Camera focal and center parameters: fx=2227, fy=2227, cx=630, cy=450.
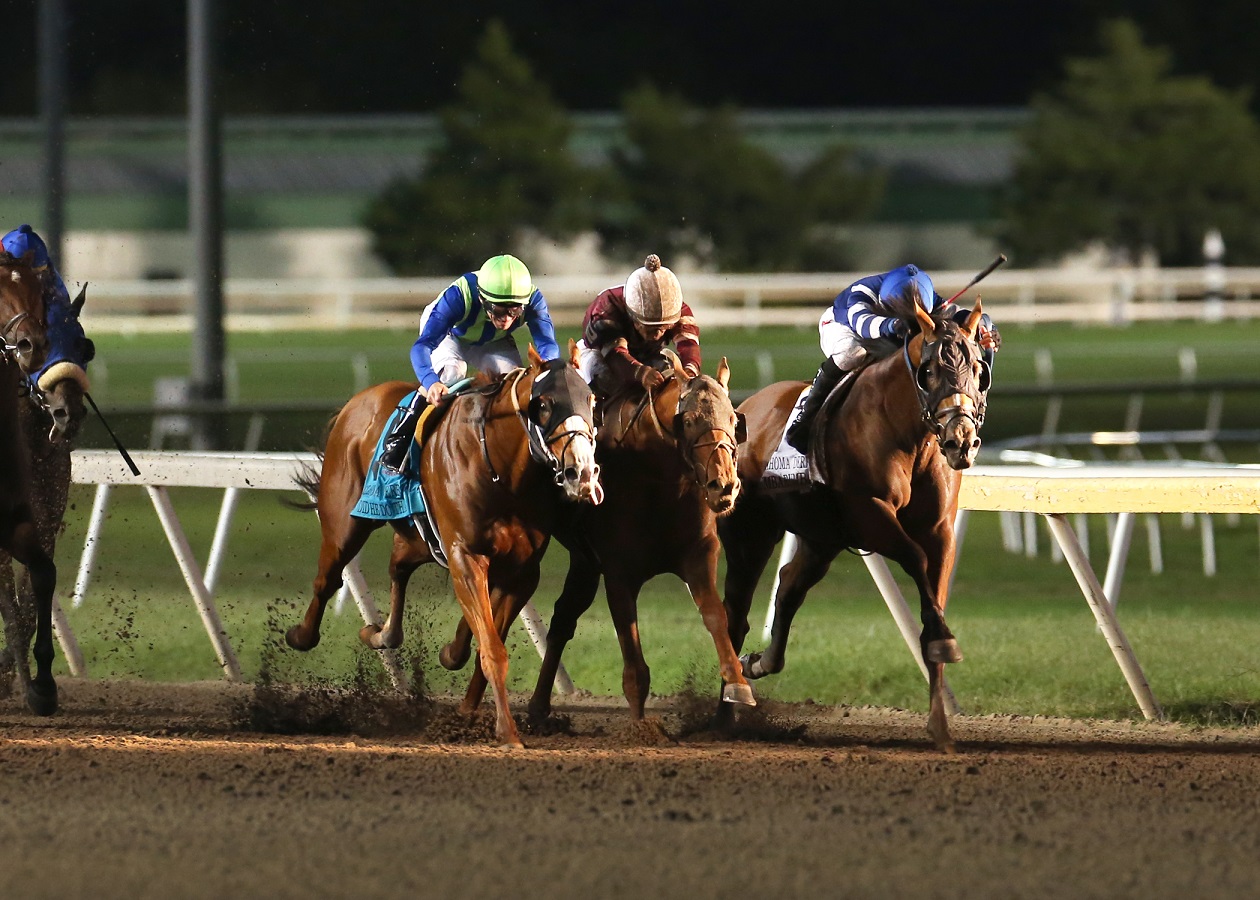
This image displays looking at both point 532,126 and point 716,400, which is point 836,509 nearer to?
point 716,400

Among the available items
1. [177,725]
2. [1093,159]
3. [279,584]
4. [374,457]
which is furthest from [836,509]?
[1093,159]

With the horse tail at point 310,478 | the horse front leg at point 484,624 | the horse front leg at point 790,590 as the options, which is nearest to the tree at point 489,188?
the horse tail at point 310,478

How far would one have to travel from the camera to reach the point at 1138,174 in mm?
38219

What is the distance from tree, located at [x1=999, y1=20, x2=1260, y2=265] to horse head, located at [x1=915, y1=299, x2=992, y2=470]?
31722 millimetres

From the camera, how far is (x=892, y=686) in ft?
27.3

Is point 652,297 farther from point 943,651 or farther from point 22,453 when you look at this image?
point 22,453

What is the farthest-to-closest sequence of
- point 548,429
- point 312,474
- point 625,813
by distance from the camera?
point 312,474 < point 548,429 < point 625,813

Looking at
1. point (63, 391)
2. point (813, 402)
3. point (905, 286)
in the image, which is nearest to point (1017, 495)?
point (813, 402)

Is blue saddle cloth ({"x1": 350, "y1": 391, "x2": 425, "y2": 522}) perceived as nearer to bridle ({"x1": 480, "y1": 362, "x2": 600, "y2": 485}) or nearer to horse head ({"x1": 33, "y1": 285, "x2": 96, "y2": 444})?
bridle ({"x1": 480, "y1": 362, "x2": 600, "y2": 485})

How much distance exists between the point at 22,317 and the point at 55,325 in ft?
2.19

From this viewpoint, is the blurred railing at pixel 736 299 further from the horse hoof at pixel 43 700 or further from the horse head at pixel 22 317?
the horse head at pixel 22 317

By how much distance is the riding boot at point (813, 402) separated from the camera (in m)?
7.29

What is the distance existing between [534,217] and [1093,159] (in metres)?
9.81

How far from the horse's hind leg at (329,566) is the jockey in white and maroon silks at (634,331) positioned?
125cm
